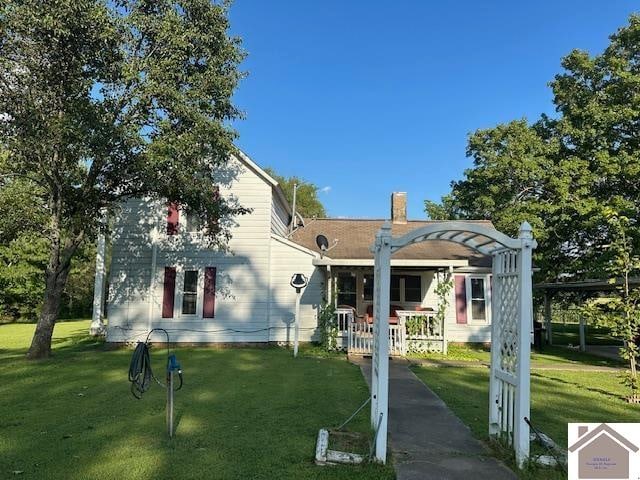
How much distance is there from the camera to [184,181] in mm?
12109

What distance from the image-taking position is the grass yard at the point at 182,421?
4578 millimetres

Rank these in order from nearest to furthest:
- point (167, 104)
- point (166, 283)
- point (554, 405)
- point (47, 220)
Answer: point (554, 405)
point (167, 104)
point (47, 220)
point (166, 283)

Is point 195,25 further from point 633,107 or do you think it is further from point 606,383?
point 633,107

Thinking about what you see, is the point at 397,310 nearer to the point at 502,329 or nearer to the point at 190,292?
the point at 190,292

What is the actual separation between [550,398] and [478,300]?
328 inches

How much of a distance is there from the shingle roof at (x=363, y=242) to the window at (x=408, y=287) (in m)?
1.02

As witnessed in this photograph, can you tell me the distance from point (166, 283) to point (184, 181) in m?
4.69

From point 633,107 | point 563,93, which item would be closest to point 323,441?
point 633,107

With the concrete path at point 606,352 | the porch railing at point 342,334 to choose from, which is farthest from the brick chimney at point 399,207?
the concrete path at point 606,352

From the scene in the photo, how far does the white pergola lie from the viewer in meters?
4.82

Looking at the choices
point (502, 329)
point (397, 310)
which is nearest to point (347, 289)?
point (397, 310)

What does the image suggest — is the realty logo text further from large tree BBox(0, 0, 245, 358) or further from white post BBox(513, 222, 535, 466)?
large tree BBox(0, 0, 245, 358)

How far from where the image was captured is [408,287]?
640 inches

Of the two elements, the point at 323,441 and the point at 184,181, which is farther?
the point at 184,181
